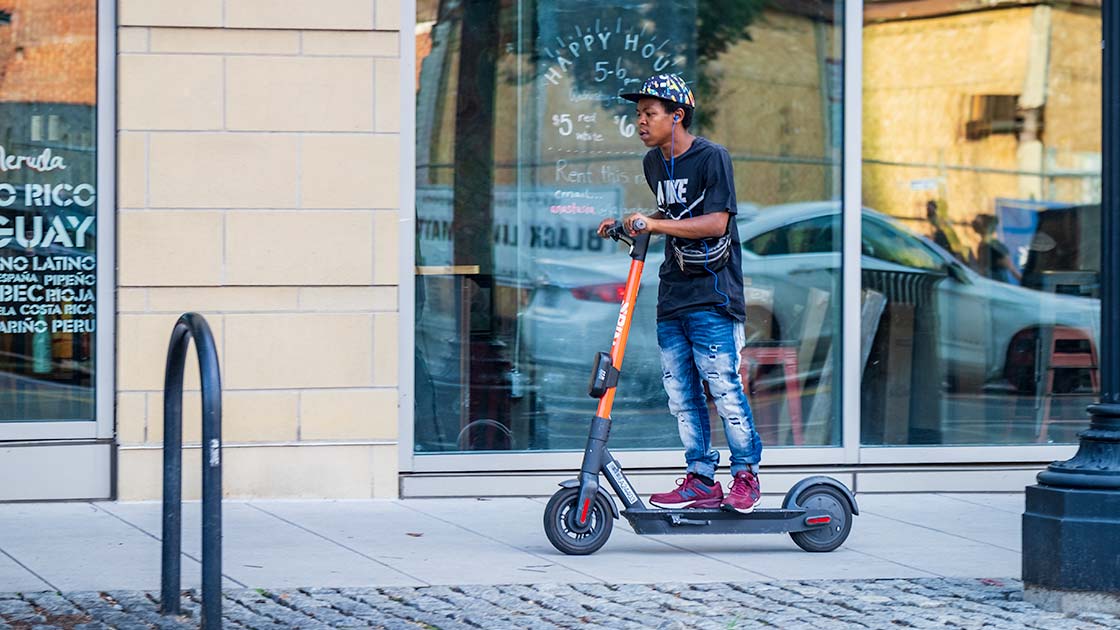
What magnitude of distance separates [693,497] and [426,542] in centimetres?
113

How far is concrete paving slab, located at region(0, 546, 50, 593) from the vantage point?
534 centimetres

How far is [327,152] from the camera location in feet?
23.9

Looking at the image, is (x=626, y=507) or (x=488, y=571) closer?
(x=488, y=571)

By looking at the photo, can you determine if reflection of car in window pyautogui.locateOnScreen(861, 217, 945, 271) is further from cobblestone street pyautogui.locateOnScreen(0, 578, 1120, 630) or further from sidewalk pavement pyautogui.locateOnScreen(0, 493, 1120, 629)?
cobblestone street pyautogui.locateOnScreen(0, 578, 1120, 630)

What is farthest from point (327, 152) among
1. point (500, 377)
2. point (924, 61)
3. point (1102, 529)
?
point (1102, 529)

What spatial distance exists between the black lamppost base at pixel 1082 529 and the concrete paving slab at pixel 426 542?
1563 mm

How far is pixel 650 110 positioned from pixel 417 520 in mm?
2175

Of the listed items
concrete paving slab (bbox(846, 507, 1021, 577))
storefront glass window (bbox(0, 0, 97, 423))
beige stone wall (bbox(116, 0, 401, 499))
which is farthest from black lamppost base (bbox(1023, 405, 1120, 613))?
storefront glass window (bbox(0, 0, 97, 423))

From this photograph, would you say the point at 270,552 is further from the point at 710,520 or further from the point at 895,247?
the point at 895,247

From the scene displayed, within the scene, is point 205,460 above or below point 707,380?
below

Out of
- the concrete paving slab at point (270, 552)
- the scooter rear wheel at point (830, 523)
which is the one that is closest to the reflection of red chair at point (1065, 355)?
the scooter rear wheel at point (830, 523)

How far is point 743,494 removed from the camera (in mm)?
5980

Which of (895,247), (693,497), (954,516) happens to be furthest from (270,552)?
(895,247)

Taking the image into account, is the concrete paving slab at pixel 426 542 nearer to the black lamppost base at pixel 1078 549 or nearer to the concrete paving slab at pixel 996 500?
the black lamppost base at pixel 1078 549
